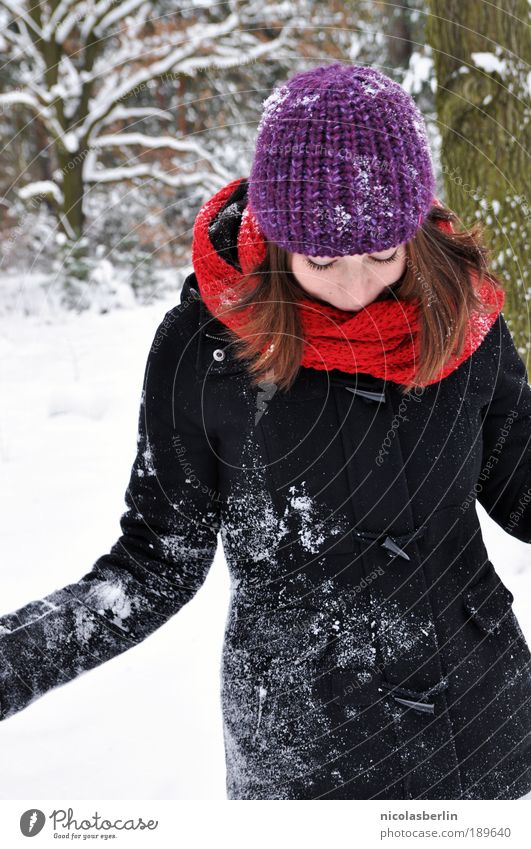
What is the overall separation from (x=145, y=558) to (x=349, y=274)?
567 millimetres

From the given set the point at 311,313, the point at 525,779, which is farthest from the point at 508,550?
the point at 311,313

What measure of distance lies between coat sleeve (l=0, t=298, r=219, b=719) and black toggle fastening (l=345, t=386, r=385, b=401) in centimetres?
25

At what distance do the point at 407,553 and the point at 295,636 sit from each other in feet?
0.75

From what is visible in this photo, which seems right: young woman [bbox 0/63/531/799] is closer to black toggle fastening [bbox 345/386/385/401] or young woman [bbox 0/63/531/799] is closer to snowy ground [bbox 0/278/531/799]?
black toggle fastening [bbox 345/386/385/401]

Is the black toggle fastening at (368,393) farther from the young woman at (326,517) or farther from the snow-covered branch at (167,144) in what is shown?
the snow-covered branch at (167,144)

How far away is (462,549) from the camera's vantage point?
130 cm

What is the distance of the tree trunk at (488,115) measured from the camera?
9.43 ft

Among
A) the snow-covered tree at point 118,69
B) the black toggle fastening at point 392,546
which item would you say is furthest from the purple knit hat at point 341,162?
the snow-covered tree at point 118,69

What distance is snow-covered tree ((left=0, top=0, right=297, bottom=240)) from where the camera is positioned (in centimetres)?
388

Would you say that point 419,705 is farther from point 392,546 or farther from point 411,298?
point 411,298

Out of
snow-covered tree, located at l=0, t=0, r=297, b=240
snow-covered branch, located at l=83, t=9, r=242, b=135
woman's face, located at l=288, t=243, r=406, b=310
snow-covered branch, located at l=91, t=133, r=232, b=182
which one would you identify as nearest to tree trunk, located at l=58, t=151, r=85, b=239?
snow-covered tree, located at l=0, t=0, r=297, b=240

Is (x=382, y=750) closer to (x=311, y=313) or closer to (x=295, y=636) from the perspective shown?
(x=295, y=636)

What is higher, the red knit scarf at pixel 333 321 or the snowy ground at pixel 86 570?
the red knit scarf at pixel 333 321

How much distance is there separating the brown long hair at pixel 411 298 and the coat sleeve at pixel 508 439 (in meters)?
0.11
